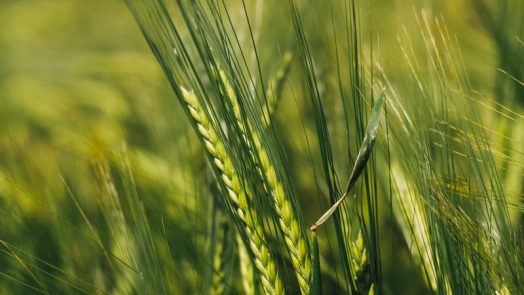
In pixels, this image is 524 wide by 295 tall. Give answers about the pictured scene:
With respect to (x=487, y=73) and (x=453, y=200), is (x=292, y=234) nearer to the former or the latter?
(x=453, y=200)

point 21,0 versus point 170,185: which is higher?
point 21,0

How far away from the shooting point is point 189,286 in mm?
375

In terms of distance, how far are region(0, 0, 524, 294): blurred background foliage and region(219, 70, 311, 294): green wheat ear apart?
0.06 feet

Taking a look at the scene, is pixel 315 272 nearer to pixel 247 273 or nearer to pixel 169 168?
pixel 247 273

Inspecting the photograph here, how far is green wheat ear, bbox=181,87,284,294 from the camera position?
0.80ft

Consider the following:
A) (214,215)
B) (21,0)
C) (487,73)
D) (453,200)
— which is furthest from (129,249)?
(21,0)

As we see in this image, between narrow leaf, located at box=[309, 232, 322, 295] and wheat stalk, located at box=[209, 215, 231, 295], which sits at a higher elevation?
narrow leaf, located at box=[309, 232, 322, 295]

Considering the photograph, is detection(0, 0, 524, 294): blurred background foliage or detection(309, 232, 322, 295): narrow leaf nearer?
detection(309, 232, 322, 295): narrow leaf

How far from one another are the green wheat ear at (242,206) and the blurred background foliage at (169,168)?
0.10 ft

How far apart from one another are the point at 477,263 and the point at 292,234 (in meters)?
0.07

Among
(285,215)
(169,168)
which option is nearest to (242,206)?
(285,215)

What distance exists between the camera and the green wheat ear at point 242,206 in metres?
0.24

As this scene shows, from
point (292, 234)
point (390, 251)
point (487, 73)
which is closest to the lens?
point (292, 234)

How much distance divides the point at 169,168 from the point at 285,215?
0.22 meters
